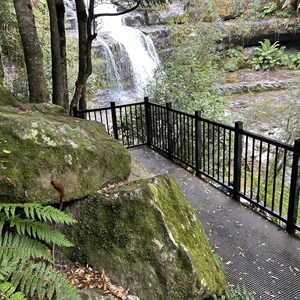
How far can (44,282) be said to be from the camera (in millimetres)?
1563

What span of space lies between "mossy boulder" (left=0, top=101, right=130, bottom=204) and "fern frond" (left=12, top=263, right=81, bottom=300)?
1.64 feet

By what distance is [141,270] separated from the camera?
6.38 ft

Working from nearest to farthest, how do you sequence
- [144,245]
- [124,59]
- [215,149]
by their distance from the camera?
[144,245]
[215,149]
[124,59]

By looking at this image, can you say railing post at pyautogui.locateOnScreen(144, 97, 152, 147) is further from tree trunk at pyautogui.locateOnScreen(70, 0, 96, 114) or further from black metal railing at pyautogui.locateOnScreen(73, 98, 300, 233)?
tree trunk at pyautogui.locateOnScreen(70, 0, 96, 114)

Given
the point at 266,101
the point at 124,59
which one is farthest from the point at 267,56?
the point at 266,101

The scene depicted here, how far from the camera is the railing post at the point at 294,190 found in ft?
9.17

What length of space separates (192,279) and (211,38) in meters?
6.95

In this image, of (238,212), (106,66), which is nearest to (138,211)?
(238,212)

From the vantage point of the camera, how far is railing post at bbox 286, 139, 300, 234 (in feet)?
9.17

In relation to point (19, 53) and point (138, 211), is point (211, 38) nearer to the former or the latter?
point (19, 53)

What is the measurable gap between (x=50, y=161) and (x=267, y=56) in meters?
15.2

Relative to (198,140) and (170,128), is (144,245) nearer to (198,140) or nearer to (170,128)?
(198,140)

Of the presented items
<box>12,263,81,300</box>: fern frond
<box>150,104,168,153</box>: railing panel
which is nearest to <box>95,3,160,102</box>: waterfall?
<box>150,104,168,153</box>: railing panel

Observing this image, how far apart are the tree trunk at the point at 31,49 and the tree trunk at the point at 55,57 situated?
2.68 ft
